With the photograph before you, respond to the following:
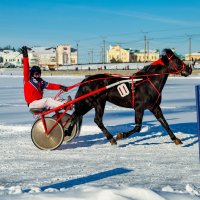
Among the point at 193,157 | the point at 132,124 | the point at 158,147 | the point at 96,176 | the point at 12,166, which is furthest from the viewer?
the point at 132,124

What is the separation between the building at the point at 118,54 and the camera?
184 m

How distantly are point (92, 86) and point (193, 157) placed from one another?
8.35 feet

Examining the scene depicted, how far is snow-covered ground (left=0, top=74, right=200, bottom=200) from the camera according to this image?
16.0 feet

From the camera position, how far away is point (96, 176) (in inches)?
250

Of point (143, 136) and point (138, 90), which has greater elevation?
point (138, 90)

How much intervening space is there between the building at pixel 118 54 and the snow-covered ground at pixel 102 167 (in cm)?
17107

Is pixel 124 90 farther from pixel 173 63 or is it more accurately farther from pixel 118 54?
pixel 118 54

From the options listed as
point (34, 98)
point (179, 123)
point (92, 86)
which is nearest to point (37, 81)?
point (34, 98)

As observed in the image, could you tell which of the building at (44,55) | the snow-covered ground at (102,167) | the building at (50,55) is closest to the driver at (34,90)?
the snow-covered ground at (102,167)

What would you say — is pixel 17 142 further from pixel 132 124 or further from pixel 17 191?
pixel 17 191

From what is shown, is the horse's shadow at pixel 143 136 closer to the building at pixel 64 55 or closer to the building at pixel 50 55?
the building at pixel 50 55

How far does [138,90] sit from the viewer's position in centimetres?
935

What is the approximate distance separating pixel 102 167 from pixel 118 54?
598ft

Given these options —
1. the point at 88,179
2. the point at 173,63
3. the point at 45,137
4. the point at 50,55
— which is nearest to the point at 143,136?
the point at 173,63
